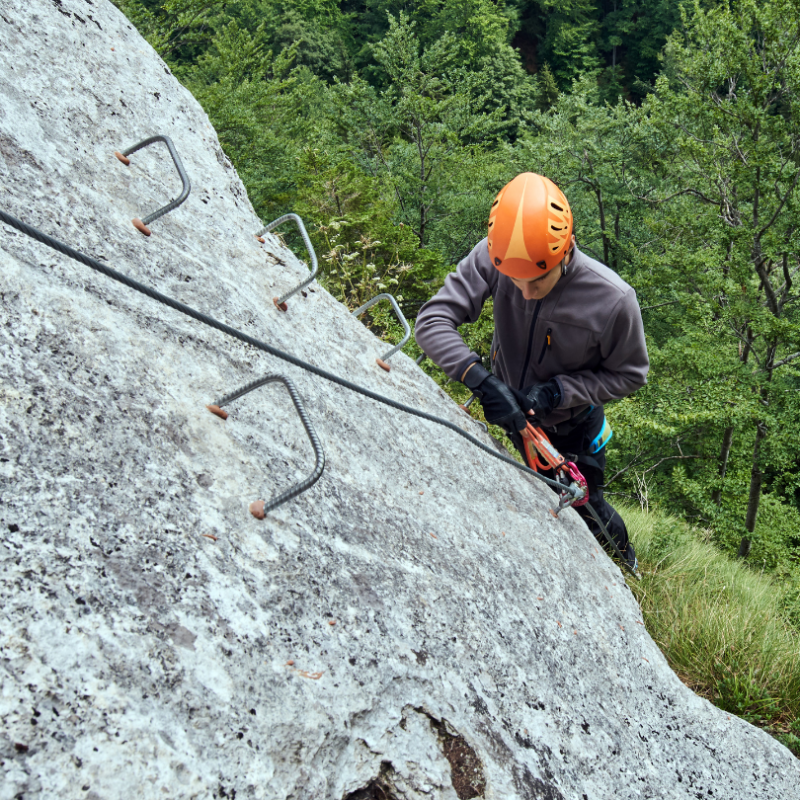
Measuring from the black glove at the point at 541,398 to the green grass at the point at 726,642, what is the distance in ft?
4.19

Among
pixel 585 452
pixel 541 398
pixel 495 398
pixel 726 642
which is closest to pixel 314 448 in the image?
pixel 495 398

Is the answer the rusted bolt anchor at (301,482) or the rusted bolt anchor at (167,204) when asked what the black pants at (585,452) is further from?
the rusted bolt anchor at (167,204)

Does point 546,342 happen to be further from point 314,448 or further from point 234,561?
point 234,561

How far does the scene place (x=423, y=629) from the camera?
1681mm

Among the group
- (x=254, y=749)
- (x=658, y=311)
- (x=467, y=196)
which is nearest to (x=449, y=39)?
(x=467, y=196)

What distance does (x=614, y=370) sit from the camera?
9.77 feet

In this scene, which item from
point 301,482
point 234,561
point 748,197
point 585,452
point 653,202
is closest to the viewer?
point 234,561

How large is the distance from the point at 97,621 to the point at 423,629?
839mm

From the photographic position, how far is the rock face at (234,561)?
115cm

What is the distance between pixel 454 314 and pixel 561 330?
1.68 feet

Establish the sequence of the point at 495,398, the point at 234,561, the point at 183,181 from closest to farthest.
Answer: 1. the point at 234,561
2. the point at 183,181
3. the point at 495,398

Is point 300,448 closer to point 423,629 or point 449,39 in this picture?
point 423,629

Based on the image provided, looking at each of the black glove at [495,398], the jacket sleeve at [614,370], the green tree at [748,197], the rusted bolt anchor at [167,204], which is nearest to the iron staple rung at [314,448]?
the rusted bolt anchor at [167,204]

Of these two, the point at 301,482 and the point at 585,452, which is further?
the point at 585,452
